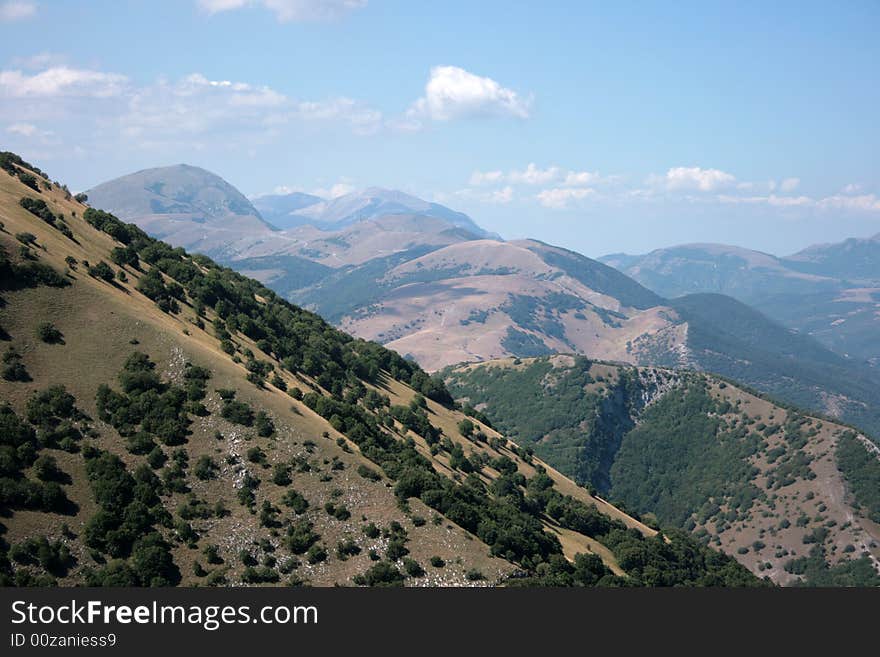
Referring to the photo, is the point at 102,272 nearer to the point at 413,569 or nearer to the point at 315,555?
the point at 315,555

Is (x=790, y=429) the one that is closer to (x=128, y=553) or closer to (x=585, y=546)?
(x=585, y=546)

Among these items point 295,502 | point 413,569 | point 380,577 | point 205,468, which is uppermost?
point 205,468

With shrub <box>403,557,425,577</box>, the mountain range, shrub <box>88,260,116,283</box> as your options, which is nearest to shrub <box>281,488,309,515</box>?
the mountain range

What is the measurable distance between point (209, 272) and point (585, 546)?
78936mm

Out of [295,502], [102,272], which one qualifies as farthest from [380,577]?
[102,272]

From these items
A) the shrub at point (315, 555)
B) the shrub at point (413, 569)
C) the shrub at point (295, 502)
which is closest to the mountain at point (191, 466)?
the shrub at point (315, 555)

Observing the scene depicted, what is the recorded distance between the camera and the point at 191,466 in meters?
66.9

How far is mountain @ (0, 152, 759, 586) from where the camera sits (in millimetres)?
57500

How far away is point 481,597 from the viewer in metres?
42.1

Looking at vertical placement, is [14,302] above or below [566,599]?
above

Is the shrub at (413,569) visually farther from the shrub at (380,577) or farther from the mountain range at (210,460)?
the shrub at (380,577)

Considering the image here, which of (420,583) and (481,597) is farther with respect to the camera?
(420,583)

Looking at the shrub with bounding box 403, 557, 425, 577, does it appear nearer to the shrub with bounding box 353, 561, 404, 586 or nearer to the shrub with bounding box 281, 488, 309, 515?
the shrub with bounding box 353, 561, 404, 586

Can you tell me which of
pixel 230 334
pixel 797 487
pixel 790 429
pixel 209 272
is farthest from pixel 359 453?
pixel 790 429
